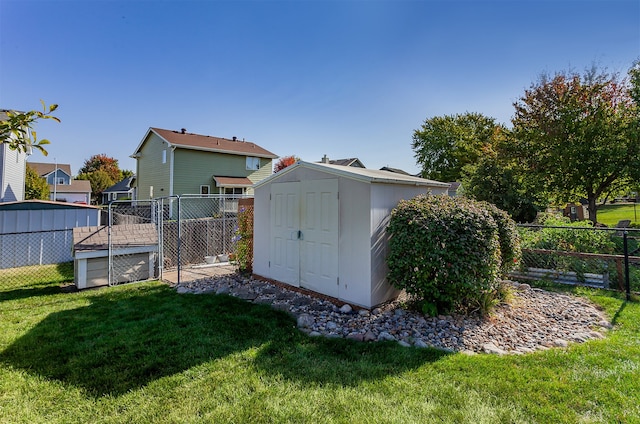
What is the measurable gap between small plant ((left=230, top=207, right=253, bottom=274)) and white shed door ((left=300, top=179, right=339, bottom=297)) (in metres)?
1.97

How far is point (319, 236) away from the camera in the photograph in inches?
210

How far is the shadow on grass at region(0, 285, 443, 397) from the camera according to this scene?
2.93m

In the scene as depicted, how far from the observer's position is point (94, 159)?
4397cm

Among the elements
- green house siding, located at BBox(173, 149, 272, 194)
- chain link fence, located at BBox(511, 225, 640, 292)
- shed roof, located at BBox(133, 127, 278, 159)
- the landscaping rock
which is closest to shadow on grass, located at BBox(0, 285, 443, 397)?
the landscaping rock

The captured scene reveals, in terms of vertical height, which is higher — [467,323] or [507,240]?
[507,240]

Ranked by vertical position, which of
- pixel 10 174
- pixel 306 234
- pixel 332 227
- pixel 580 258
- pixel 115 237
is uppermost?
pixel 10 174

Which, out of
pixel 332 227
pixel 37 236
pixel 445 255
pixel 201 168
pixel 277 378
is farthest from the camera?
pixel 201 168

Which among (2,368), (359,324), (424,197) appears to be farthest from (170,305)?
(424,197)

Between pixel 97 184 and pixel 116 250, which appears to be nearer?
pixel 116 250

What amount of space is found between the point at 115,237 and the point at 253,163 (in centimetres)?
1664

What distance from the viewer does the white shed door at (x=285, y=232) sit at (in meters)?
5.76

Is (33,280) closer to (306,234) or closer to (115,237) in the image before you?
(115,237)

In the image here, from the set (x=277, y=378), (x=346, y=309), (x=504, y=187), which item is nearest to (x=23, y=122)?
(x=277, y=378)

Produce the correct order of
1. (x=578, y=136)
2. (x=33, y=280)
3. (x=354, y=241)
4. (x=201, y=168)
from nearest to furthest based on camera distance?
(x=354, y=241) → (x=33, y=280) → (x=578, y=136) → (x=201, y=168)
